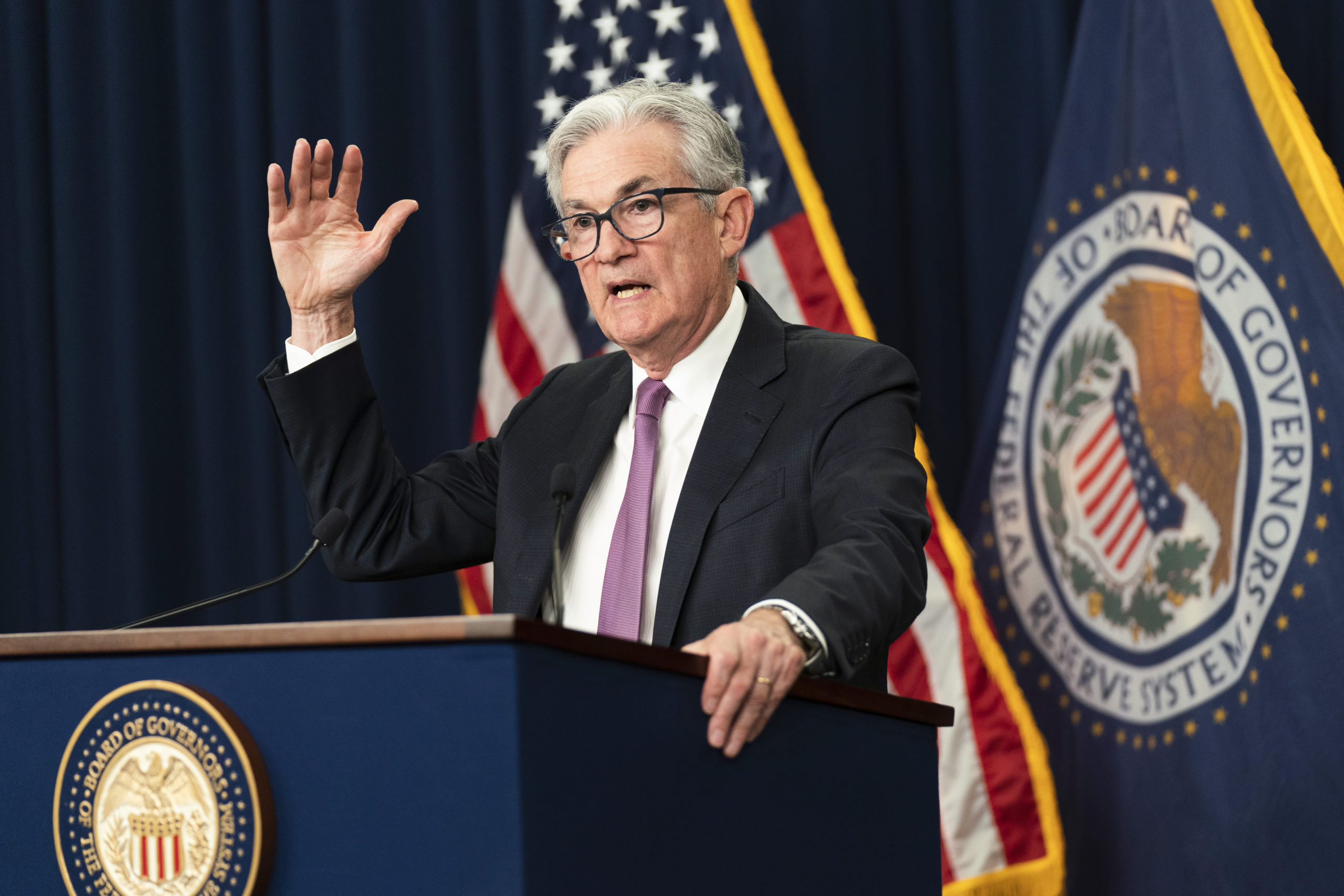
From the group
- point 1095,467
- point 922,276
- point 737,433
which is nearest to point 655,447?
point 737,433

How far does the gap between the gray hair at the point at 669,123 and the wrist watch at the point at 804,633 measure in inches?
31.0

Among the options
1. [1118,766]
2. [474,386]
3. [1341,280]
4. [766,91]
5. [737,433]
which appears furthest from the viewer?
[474,386]

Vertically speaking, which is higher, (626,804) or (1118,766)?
(626,804)

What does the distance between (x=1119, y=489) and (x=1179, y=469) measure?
0.13 meters

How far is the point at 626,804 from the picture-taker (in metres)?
1.05

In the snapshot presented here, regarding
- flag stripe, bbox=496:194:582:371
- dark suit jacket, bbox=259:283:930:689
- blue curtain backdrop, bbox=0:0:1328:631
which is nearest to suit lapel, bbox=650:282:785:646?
dark suit jacket, bbox=259:283:930:689

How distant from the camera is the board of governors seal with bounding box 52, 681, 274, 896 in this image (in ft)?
3.38

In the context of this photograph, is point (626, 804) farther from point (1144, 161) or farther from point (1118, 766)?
point (1144, 161)

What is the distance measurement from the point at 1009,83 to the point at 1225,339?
3.14ft

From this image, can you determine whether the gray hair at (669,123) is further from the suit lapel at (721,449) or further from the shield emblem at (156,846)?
the shield emblem at (156,846)

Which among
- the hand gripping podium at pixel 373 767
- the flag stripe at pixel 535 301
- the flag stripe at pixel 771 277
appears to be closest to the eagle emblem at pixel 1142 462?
the flag stripe at pixel 771 277

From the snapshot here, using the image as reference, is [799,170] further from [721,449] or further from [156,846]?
[156,846]

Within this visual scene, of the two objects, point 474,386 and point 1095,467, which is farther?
point 474,386

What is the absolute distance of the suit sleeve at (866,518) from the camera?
4.19 ft
